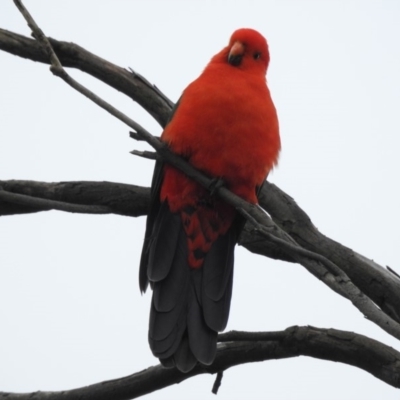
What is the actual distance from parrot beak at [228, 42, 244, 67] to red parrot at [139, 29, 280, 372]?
0.29 m

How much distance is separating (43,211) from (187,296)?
916 mm

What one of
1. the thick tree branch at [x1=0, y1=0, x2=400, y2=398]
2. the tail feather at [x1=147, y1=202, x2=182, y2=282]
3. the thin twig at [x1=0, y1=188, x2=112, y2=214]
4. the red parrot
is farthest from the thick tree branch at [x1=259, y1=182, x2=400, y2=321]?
the thin twig at [x1=0, y1=188, x2=112, y2=214]

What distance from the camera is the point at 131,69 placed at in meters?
4.44

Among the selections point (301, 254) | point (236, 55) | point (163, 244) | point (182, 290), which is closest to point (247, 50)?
point (236, 55)

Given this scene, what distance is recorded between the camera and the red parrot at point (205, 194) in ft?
12.5

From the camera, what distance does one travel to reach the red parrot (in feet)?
12.5

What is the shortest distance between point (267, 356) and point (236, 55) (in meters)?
1.92

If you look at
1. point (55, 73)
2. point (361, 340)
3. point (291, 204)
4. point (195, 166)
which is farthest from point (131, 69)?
point (361, 340)

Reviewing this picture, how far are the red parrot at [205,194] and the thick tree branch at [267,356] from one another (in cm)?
21

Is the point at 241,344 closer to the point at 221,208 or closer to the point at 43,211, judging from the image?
the point at 221,208

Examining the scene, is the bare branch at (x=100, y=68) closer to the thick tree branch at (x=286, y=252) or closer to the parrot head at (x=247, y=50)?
the thick tree branch at (x=286, y=252)

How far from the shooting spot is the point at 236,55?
4520 mm

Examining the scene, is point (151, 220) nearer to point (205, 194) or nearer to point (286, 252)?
point (205, 194)

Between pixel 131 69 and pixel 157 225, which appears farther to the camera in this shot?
pixel 131 69
